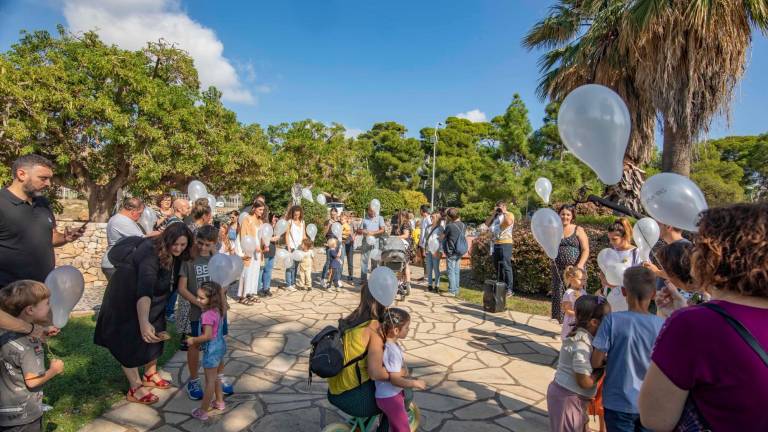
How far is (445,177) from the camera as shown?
38062mm

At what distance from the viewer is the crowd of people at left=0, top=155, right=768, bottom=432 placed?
1061 millimetres

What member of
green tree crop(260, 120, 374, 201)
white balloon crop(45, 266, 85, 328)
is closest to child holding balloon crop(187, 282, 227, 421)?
white balloon crop(45, 266, 85, 328)

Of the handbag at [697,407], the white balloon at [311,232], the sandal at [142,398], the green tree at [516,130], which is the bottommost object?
the sandal at [142,398]

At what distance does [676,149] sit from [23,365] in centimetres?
1025

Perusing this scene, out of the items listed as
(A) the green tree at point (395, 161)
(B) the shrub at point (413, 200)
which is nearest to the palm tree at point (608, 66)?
(B) the shrub at point (413, 200)

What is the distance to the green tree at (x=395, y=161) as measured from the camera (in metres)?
42.6

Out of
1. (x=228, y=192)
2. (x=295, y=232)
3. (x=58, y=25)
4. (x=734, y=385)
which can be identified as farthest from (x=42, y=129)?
(x=734, y=385)

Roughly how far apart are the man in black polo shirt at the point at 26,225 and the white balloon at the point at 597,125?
380cm

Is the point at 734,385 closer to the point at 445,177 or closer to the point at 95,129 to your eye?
the point at 95,129

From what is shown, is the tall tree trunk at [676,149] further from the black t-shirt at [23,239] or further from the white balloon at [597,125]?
the black t-shirt at [23,239]

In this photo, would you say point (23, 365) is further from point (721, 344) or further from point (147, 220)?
point (147, 220)

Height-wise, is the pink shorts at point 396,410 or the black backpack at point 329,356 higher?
the black backpack at point 329,356

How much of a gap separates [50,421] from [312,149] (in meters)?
22.0

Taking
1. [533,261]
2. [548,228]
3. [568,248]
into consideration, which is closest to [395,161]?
[533,261]
